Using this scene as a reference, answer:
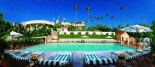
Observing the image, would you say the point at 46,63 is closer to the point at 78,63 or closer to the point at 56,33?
the point at 78,63

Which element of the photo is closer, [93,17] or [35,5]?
[35,5]

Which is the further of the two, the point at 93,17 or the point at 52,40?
the point at 93,17

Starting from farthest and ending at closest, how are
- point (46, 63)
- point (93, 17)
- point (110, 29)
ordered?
point (93, 17), point (110, 29), point (46, 63)

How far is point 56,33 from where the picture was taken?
43094 millimetres

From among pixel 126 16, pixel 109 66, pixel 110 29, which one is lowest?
pixel 109 66

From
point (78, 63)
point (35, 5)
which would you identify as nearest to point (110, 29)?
point (35, 5)

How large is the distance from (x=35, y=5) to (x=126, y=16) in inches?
1013

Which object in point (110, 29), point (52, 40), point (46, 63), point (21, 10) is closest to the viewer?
point (46, 63)

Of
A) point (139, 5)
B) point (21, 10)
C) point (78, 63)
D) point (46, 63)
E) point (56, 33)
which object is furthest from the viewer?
point (139, 5)

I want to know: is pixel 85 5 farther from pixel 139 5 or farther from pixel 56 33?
pixel 56 33

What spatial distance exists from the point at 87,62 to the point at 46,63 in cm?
182

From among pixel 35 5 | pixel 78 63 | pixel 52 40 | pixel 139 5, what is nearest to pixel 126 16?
pixel 139 5

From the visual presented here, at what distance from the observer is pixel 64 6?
210ft

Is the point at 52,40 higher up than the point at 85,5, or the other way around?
the point at 85,5
